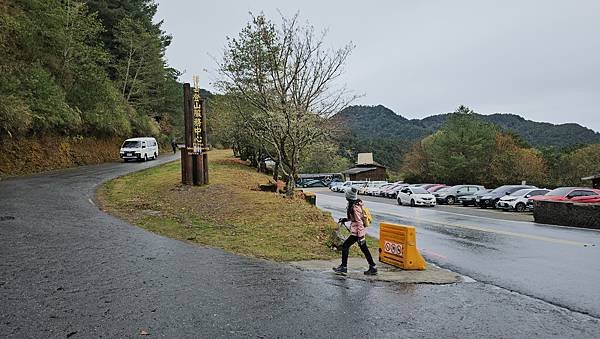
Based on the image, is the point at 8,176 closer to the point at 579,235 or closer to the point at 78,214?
the point at 78,214

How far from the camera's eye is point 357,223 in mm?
9312

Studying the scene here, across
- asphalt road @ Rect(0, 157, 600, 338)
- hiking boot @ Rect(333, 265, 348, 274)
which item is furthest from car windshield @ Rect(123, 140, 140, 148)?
hiking boot @ Rect(333, 265, 348, 274)

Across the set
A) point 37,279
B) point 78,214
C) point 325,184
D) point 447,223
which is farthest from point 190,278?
point 325,184

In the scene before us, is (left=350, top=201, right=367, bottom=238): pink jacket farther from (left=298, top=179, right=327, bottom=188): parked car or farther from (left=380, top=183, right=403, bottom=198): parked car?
(left=298, top=179, right=327, bottom=188): parked car

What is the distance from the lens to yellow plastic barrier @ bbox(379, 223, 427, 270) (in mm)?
9953

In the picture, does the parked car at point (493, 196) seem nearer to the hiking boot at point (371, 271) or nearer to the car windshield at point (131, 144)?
the car windshield at point (131, 144)

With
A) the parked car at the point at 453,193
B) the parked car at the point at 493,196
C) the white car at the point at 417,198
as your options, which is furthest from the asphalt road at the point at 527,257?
the parked car at the point at 453,193

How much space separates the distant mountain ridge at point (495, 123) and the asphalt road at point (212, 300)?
1637 cm

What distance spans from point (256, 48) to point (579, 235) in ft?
47.2

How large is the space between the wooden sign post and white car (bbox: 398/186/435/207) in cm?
1951

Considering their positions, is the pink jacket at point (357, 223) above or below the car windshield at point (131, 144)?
below

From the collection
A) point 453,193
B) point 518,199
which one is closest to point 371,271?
point 518,199

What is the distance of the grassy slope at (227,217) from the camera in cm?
1134

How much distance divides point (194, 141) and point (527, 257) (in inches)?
518
